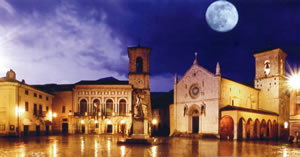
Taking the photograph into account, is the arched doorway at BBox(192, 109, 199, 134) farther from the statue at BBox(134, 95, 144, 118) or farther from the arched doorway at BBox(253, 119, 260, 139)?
the statue at BBox(134, 95, 144, 118)

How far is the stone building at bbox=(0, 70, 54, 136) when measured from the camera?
109 ft

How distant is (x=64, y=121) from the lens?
46438 mm

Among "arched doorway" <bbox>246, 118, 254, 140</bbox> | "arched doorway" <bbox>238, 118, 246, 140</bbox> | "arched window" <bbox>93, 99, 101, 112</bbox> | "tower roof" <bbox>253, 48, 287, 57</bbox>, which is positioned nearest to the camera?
"arched doorway" <bbox>238, 118, 246, 140</bbox>

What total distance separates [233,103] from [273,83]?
11337 millimetres

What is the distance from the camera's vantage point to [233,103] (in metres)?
40.2

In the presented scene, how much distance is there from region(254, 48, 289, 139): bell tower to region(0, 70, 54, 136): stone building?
4142cm

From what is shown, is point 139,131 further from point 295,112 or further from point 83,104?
point 83,104

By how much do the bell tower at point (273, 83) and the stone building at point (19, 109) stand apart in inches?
1631

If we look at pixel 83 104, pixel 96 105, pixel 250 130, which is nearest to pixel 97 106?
pixel 96 105

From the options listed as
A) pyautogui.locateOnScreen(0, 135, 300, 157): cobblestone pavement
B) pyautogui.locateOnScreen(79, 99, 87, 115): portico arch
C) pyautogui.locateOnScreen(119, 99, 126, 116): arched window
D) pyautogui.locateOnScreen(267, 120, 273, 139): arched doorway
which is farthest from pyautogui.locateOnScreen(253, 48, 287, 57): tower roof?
pyautogui.locateOnScreen(79, 99, 87, 115): portico arch

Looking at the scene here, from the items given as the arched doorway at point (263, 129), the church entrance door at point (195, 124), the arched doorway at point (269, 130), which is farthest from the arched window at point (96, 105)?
the arched doorway at point (269, 130)

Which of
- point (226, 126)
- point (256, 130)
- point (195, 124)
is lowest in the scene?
point (256, 130)

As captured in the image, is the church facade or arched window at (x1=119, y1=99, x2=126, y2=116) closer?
the church facade

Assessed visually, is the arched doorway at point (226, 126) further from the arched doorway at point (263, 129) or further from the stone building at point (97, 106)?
the stone building at point (97, 106)
